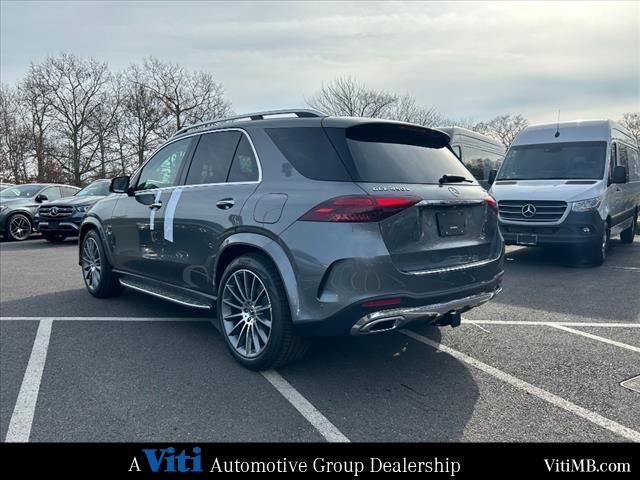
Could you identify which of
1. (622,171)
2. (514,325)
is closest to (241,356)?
(514,325)

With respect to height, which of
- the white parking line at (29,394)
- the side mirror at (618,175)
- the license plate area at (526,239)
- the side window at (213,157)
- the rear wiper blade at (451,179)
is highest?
the side window at (213,157)

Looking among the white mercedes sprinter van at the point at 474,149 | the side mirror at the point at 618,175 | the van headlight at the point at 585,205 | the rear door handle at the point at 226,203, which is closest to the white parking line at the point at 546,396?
the rear door handle at the point at 226,203

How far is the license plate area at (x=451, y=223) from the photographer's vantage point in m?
3.34

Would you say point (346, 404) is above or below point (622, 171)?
below

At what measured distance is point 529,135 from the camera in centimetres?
945

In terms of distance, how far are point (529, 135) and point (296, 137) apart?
24.4ft

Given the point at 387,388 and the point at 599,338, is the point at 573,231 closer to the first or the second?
the point at 599,338

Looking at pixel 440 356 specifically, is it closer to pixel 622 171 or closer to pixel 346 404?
pixel 346 404

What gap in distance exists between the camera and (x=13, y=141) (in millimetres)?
39000

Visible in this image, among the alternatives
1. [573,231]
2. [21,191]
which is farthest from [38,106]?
[573,231]

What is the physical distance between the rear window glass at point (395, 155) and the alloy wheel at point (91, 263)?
391cm

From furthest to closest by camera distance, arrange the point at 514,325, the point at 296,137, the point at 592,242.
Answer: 1. the point at 592,242
2. the point at 514,325
3. the point at 296,137
